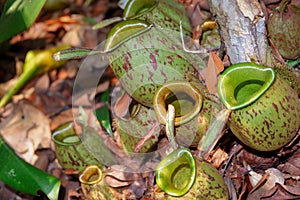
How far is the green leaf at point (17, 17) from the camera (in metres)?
2.45

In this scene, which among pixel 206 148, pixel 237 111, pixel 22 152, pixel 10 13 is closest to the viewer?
pixel 237 111

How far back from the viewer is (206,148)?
2051mm

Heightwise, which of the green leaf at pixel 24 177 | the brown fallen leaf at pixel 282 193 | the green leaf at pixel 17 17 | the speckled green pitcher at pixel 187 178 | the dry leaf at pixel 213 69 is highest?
the green leaf at pixel 17 17

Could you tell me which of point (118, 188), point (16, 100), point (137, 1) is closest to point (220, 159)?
point (118, 188)

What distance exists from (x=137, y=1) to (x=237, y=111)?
83 centimetres

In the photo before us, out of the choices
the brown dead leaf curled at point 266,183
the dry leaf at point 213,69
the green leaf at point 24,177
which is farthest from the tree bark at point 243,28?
the green leaf at point 24,177

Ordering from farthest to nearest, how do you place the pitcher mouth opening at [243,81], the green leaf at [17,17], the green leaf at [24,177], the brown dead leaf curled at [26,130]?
the brown dead leaf curled at [26,130] → the green leaf at [17,17] → the green leaf at [24,177] → the pitcher mouth opening at [243,81]

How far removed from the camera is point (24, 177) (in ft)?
8.00

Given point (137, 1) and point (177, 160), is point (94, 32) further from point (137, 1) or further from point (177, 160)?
point (177, 160)

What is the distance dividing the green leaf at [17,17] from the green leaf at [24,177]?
0.60 meters

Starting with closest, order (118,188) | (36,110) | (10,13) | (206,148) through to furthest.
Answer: (206,148)
(118,188)
(10,13)
(36,110)

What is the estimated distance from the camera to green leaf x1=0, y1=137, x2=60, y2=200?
7.71 ft

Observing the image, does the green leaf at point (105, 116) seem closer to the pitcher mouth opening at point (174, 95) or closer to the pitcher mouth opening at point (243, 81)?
the pitcher mouth opening at point (174, 95)

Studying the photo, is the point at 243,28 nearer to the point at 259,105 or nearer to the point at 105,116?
the point at 259,105
